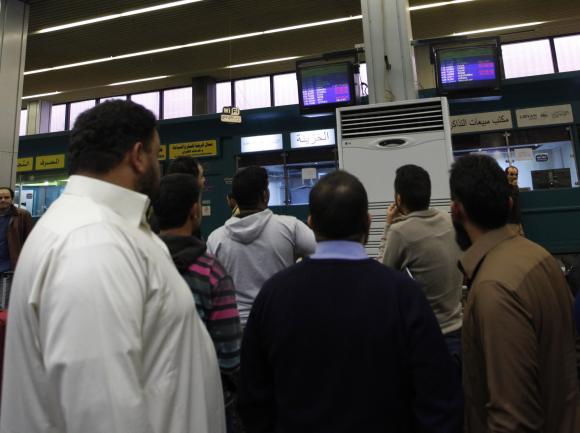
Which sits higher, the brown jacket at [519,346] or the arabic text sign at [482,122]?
the arabic text sign at [482,122]

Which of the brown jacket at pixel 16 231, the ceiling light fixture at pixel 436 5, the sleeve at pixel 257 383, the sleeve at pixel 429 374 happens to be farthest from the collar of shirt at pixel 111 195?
the ceiling light fixture at pixel 436 5

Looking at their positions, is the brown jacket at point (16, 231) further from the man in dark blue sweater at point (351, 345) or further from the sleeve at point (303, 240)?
the man in dark blue sweater at point (351, 345)

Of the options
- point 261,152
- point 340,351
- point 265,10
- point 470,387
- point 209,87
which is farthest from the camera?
point 209,87

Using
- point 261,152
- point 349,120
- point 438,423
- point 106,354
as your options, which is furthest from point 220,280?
point 261,152

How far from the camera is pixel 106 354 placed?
74 centimetres

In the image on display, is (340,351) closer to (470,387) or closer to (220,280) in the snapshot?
(470,387)

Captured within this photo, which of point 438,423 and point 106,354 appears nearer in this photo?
point 106,354

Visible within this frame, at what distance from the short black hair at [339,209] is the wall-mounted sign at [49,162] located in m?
7.15

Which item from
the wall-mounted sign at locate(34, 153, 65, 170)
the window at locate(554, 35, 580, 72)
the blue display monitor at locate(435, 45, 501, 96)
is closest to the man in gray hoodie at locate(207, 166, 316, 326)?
the blue display monitor at locate(435, 45, 501, 96)

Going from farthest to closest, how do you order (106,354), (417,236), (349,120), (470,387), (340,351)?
(349,120) → (417,236) → (470,387) → (340,351) → (106,354)

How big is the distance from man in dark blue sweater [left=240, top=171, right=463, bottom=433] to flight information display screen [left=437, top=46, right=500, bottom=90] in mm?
4117

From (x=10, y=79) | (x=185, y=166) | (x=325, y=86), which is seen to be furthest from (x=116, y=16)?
(x=185, y=166)

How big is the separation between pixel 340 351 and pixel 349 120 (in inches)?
140

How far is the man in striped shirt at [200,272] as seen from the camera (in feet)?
4.58
